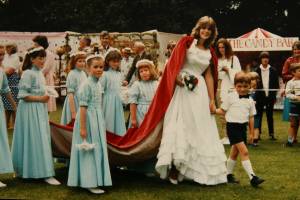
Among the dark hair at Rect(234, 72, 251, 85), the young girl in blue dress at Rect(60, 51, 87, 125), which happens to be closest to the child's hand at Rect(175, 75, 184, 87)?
the dark hair at Rect(234, 72, 251, 85)

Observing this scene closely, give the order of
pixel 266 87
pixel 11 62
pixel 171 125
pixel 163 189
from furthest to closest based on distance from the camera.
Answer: pixel 11 62 → pixel 266 87 → pixel 171 125 → pixel 163 189

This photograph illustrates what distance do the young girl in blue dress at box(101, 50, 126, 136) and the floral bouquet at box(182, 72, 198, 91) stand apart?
1461 mm

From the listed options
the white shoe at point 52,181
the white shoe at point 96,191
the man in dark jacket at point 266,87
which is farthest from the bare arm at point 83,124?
the man in dark jacket at point 266,87

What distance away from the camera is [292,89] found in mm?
10547

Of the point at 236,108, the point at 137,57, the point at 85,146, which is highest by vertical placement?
the point at 137,57

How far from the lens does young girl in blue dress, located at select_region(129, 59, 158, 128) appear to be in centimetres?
783

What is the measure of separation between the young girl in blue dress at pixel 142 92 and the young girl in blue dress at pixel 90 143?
3.84 ft

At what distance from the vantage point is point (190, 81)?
23.0 feet

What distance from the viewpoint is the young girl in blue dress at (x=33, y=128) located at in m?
7.14

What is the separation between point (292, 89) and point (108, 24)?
17618 millimetres

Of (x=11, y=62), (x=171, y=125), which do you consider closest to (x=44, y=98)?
(x=171, y=125)

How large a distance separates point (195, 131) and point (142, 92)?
3.85 ft

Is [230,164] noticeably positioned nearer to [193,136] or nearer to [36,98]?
[193,136]

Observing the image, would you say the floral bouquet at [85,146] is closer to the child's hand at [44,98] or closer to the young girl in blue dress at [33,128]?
the young girl in blue dress at [33,128]
